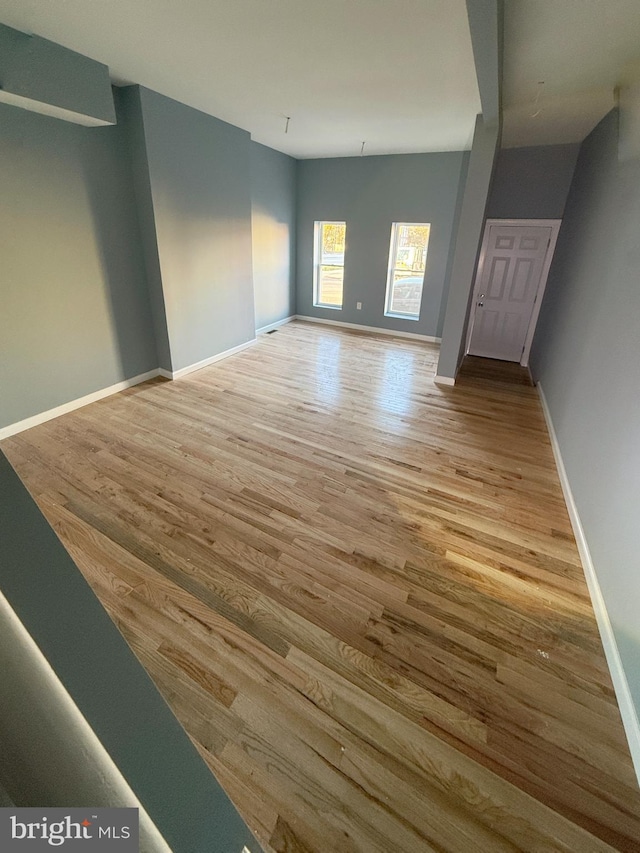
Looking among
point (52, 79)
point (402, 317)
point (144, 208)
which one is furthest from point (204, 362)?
point (402, 317)

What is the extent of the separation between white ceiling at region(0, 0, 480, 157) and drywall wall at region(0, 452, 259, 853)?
9.23 feet

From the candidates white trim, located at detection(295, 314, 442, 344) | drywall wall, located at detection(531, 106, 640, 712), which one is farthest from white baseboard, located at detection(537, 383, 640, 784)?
white trim, located at detection(295, 314, 442, 344)

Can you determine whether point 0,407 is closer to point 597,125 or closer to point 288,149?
point 288,149

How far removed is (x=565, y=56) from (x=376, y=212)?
3.71 meters

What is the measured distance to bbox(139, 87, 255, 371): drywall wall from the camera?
3.52 meters

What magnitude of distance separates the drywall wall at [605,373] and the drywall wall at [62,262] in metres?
4.13

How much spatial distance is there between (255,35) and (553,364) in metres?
3.62

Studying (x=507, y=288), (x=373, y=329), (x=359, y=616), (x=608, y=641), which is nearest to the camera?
(x=608, y=641)

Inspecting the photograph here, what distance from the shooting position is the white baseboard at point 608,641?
129 cm

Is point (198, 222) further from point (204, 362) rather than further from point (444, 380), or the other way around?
point (444, 380)

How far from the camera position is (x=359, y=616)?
1.72 m

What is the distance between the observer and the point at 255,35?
7.39 feet

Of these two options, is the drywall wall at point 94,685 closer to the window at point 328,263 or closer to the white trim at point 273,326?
the white trim at point 273,326

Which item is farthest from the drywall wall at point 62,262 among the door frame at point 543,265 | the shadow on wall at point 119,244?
the door frame at point 543,265
